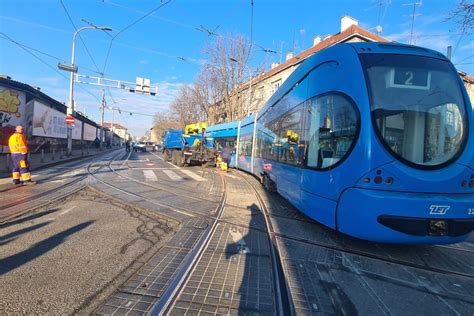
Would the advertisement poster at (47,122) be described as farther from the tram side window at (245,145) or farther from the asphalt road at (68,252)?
the asphalt road at (68,252)

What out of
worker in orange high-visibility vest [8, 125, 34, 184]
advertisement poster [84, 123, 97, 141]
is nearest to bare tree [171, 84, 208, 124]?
advertisement poster [84, 123, 97, 141]

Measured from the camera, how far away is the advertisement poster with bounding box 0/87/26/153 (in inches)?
723

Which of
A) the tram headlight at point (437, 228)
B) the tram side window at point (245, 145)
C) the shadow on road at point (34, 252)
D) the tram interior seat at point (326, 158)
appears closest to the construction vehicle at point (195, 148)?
the tram side window at point (245, 145)

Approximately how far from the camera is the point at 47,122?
2417 cm

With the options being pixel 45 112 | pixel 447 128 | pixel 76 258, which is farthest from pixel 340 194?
pixel 45 112

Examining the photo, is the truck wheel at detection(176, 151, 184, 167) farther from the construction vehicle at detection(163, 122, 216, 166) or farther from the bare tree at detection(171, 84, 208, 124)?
the bare tree at detection(171, 84, 208, 124)

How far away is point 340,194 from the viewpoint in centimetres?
410

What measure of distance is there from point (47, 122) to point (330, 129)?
27166mm

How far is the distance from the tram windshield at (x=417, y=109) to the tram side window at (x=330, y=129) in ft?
1.21

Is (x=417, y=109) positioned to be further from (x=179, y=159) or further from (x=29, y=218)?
(x=179, y=159)

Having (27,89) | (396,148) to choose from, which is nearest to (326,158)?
(396,148)

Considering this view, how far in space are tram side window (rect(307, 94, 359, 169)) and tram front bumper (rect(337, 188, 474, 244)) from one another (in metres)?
0.77

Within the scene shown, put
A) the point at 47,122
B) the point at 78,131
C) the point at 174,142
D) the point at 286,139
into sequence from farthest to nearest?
the point at 78,131
the point at 47,122
the point at 174,142
the point at 286,139

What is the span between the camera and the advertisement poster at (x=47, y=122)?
21625 mm
